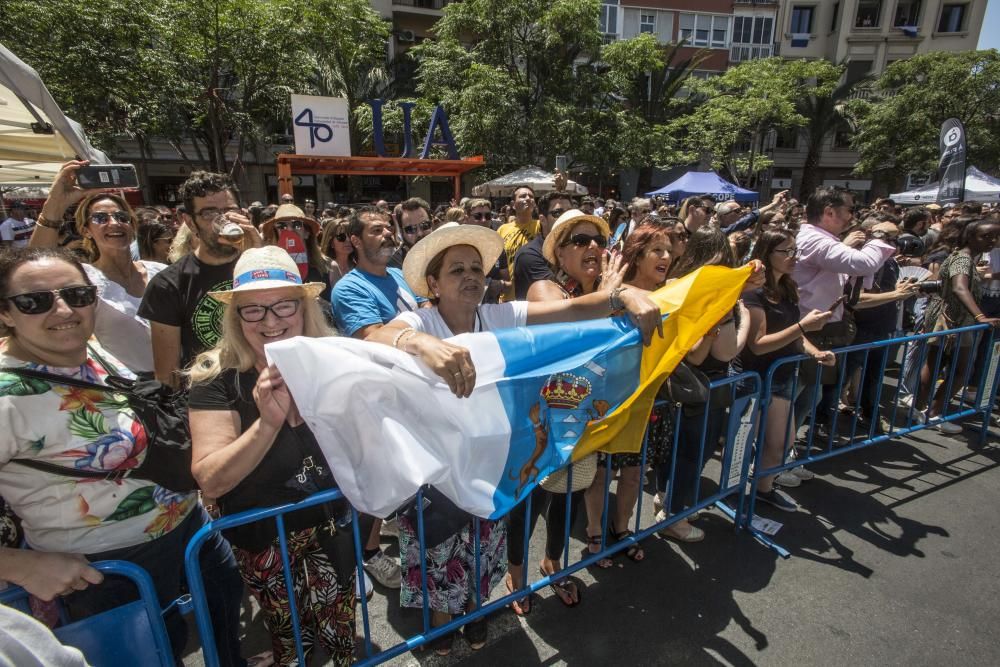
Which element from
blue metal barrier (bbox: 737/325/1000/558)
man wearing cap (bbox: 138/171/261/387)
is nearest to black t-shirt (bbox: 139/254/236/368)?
man wearing cap (bbox: 138/171/261/387)

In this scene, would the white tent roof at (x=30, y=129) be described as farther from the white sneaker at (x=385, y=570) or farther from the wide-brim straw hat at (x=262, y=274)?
the white sneaker at (x=385, y=570)

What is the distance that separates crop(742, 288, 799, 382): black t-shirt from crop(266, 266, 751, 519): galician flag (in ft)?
2.58

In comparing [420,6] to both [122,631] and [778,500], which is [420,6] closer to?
[778,500]

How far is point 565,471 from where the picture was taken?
2.71 m

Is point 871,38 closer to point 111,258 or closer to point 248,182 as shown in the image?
point 248,182

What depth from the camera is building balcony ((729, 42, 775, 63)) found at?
33.6m

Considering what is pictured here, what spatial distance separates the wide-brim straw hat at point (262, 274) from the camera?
1994 millimetres

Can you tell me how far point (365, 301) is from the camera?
2.99 m

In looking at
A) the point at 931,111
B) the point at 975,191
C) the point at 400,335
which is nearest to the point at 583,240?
the point at 400,335

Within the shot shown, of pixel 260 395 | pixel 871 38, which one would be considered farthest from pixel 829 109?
pixel 260 395

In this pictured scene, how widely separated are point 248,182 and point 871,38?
39900 mm

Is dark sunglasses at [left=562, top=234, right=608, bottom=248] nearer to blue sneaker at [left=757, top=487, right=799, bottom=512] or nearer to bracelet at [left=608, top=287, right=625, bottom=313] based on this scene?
bracelet at [left=608, top=287, right=625, bottom=313]

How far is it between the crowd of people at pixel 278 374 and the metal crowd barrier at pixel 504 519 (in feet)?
0.26

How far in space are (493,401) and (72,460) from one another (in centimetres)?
148
